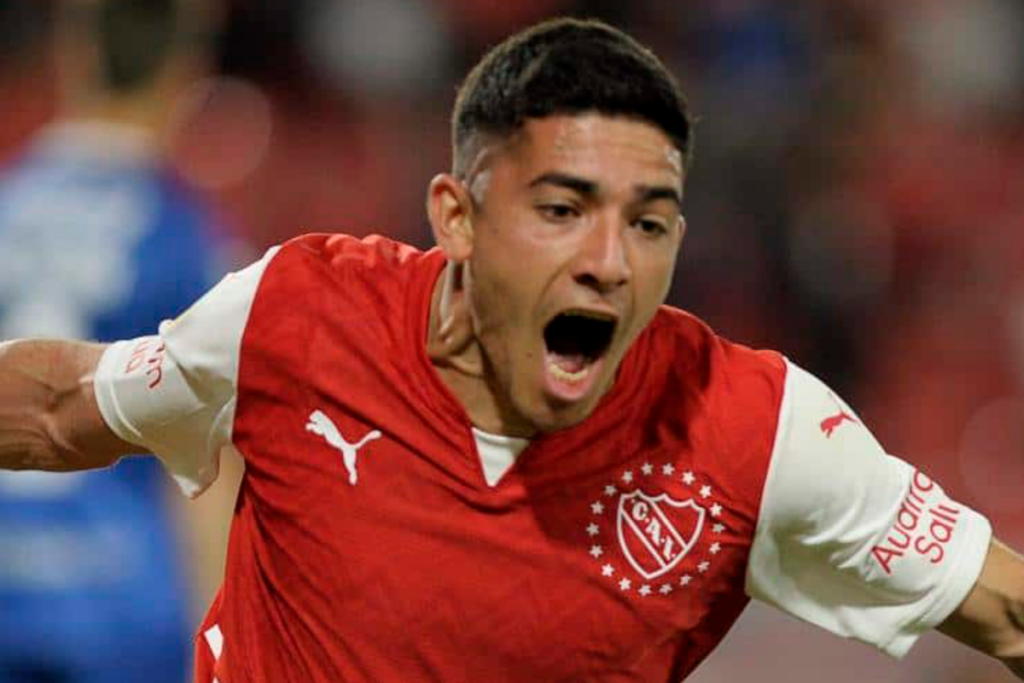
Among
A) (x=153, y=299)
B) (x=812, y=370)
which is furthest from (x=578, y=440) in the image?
(x=812, y=370)

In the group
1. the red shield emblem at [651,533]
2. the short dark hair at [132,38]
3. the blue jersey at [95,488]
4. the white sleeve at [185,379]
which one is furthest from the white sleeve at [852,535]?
the short dark hair at [132,38]

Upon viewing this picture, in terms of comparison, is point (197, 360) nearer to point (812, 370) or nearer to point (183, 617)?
point (183, 617)

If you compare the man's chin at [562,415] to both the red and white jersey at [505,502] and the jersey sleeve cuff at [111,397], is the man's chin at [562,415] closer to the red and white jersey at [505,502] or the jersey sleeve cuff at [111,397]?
the red and white jersey at [505,502]

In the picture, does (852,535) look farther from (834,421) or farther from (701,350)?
(701,350)

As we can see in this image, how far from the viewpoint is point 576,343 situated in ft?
9.52

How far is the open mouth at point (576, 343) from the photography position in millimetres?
2777

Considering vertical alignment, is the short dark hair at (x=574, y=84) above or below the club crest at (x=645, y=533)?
above

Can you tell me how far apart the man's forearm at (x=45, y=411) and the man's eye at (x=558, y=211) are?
2.39 feet

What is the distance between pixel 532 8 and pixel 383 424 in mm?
5664

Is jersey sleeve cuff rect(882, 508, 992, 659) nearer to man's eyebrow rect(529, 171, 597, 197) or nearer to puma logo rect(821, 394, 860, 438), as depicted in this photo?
puma logo rect(821, 394, 860, 438)

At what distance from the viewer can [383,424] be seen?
2879 millimetres

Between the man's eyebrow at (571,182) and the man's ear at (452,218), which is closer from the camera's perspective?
the man's eyebrow at (571,182)

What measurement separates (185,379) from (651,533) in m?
0.68

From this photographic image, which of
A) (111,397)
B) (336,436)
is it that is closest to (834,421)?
(336,436)
